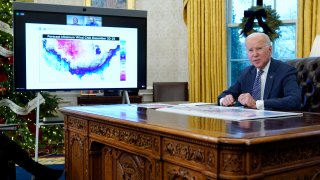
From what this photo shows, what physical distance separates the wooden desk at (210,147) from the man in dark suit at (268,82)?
74 centimetres

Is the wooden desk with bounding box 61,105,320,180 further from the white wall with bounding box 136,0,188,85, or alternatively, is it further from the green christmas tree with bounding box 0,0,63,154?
the white wall with bounding box 136,0,188,85

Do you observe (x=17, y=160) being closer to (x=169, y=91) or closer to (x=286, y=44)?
(x=169, y=91)

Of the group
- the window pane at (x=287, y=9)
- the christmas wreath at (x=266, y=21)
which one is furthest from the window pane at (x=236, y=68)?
the christmas wreath at (x=266, y=21)

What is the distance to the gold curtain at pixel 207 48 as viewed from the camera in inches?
242

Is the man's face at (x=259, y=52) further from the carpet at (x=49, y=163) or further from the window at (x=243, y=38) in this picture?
the window at (x=243, y=38)

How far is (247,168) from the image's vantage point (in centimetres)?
128

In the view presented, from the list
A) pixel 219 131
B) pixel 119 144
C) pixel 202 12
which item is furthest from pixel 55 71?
pixel 202 12

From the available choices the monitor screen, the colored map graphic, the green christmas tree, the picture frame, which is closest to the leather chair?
the monitor screen

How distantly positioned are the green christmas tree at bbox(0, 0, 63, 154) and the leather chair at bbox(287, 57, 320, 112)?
9.90ft

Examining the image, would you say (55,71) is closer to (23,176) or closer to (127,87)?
(127,87)

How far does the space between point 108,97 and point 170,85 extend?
1.06 m

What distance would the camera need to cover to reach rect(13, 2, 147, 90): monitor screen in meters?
3.48

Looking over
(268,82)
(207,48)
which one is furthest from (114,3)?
(268,82)

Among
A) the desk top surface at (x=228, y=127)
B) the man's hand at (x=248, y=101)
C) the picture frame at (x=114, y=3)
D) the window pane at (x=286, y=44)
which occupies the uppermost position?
the picture frame at (x=114, y=3)
